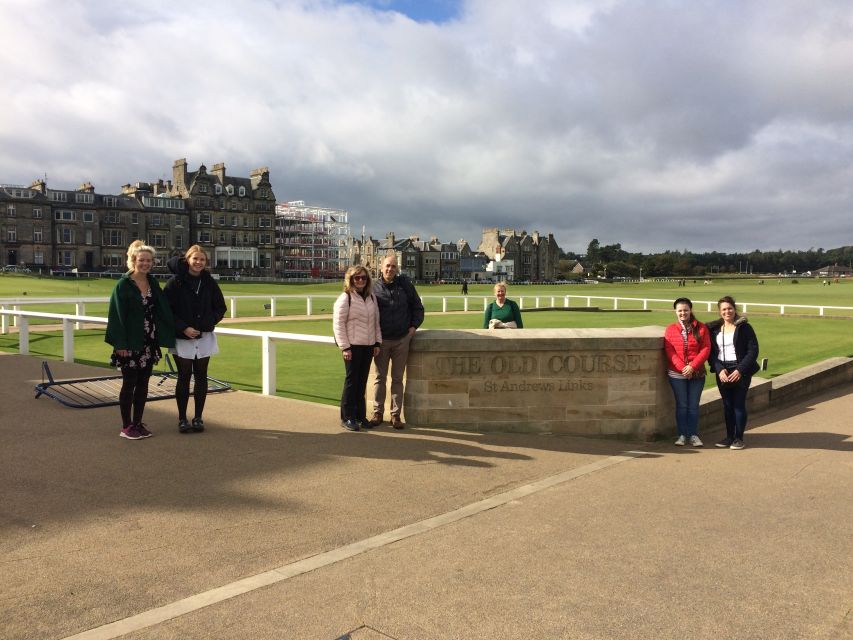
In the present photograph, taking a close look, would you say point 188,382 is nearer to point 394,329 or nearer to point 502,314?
point 394,329

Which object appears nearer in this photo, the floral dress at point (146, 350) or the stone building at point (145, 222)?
the floral dress at point (146, 350)

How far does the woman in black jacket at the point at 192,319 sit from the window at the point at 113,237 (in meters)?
91.8

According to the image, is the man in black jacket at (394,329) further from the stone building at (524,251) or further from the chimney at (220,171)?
the stone building at (524,251)

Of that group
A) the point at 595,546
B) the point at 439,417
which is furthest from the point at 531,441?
the point at 595,546

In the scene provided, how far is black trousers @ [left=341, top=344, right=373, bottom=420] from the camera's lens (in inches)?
287

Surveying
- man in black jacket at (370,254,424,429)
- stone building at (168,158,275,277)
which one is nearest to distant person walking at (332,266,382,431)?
man in black jacket at (370,254,424,429)

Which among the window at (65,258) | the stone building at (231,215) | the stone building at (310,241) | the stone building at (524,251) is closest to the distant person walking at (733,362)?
the window at (65,258)

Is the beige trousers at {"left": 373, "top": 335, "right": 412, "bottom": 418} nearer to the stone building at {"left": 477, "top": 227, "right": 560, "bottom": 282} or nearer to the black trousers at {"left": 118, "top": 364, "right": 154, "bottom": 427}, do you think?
the black trousers at {"left": 118, "top": 364, "right": 154, "bottom": 427}

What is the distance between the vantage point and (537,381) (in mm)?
7727

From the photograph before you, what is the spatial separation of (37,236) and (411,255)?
61894 millimetres

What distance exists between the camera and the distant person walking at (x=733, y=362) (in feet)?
24.9

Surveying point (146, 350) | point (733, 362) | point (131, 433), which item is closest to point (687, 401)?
point (733, 362)

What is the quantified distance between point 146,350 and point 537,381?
3958mm

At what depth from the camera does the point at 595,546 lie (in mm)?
4410
